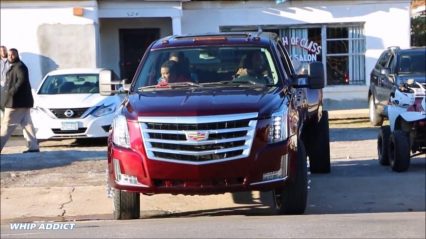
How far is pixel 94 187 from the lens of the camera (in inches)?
383

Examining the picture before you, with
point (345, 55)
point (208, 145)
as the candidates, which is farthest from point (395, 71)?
point (208, 145)

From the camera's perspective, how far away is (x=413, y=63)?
14.7 meters

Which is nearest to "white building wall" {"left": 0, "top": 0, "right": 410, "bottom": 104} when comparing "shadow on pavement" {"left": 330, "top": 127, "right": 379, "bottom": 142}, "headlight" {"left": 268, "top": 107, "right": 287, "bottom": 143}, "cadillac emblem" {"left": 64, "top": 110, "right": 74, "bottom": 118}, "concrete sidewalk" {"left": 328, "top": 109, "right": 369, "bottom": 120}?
"concrete sidewalk" {"left": 328, "top": 109, "right": 369, "bottom": 120}

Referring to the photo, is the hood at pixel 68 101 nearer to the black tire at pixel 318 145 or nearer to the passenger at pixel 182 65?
the black tire at pixel 318 145

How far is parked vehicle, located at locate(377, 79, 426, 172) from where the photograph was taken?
10.4 metres

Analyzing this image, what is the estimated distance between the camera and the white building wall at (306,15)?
2072 cm

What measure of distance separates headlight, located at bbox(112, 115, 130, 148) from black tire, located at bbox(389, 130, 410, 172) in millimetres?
4657

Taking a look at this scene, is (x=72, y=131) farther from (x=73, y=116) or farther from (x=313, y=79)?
(x=313, y=79)

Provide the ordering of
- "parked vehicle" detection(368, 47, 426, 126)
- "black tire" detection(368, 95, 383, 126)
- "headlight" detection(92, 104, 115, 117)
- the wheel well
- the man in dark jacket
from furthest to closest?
1. "black tire" detection(368, 95, 383, 126)
2. "parked vehicle" detection(368, 47, 426, 126)
3. "headlight" detection(92, 104, 115, 117)
4. the man in dark jacket
5. the wheel well

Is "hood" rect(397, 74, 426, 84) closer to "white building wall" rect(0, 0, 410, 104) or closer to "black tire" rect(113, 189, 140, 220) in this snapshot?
"white building wall" rect(0, 0, 410, 104)

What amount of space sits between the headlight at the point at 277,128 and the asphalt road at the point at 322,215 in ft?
2.73

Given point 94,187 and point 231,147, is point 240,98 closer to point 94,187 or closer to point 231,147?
point 231,147

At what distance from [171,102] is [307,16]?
14.1 m

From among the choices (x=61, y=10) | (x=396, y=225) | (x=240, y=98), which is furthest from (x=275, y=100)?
(x=61, y=10)
